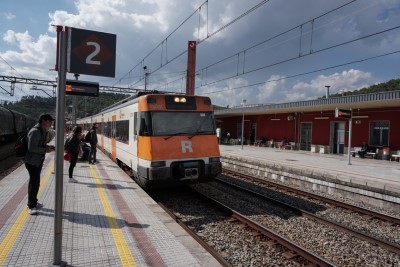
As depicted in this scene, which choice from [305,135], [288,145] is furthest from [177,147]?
[288,145]

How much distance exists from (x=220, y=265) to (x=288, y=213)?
4097 millimetres

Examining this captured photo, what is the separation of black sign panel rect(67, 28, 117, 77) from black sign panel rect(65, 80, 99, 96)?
430cm

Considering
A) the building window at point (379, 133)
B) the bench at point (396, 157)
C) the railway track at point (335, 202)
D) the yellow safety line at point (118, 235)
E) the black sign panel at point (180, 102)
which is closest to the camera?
the yellow safety line at point (118, 235)

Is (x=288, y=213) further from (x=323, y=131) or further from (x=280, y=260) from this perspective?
(x=323, y=131)

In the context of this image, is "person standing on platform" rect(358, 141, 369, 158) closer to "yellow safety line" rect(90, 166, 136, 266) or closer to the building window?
the building window

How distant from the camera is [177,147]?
785cm

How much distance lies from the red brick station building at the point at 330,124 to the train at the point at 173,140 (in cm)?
1236

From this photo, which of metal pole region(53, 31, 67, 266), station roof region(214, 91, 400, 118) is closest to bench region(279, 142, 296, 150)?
station roof region(214, 91, 400, 118)

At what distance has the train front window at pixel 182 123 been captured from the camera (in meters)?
7.87

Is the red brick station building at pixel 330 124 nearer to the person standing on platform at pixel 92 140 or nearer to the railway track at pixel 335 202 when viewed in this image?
the railway track at pixel 335 202

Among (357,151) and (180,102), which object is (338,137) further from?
(180,102)

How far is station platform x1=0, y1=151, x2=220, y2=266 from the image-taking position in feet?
12.7

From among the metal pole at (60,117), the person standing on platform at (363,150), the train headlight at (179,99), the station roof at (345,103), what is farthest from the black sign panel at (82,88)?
the person standing on platform at (363,150)

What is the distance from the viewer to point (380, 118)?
19.5m
